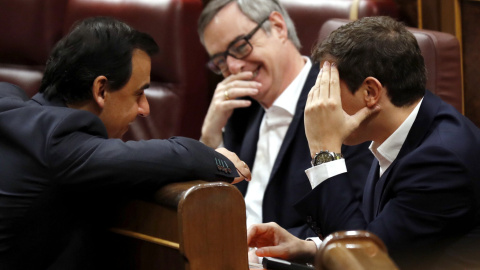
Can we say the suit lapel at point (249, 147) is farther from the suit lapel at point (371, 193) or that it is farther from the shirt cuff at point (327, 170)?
the shirt cuff at point (327, 170)

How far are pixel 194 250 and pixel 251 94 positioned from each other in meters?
1.16

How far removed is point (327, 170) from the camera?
1.56m

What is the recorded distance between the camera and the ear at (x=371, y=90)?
156 centimetres

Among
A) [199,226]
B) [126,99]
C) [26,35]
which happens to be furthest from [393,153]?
[26,35]

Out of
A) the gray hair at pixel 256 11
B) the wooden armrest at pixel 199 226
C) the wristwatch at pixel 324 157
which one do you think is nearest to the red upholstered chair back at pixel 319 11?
the gray hair at pixel 256 11

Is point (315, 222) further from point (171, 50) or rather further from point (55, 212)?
point (171, 50)

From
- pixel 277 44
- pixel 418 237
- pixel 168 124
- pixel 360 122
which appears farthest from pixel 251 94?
pixel 418 237

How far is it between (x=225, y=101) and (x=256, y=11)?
327 millimetres

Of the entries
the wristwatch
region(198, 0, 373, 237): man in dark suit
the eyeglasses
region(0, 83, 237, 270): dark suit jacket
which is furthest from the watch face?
the eyeglasses

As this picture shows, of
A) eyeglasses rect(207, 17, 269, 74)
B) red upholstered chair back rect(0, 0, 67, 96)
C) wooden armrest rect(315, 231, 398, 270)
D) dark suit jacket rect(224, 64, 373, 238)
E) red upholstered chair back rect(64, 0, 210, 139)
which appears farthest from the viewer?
red upholstered chair back rect(0, 0, 67, 96)

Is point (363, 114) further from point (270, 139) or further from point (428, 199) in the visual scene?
point (270, 139)

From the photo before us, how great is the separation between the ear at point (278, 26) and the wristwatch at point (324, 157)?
973 millimetres

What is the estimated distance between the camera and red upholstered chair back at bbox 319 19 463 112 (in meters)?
2.21

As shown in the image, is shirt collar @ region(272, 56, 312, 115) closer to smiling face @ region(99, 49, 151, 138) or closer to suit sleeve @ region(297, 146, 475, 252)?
smiling face @ region(99, 49, 151, 138)
